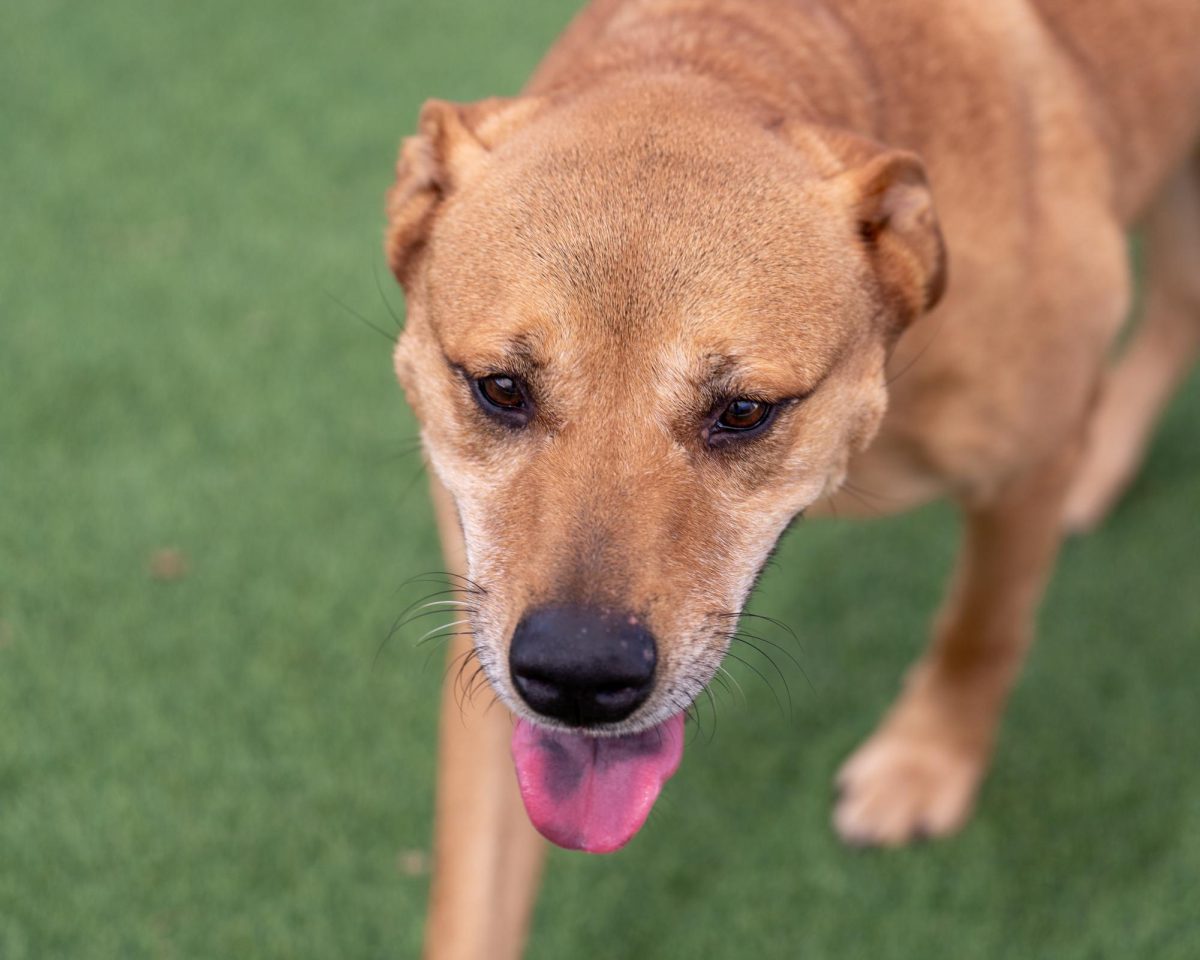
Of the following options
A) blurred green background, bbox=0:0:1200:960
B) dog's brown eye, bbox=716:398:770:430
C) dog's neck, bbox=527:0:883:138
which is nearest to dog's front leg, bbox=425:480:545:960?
blurred green background, bbox=0:0:1200:960

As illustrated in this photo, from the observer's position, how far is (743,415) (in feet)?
6.68

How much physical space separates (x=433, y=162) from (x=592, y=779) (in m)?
1.04

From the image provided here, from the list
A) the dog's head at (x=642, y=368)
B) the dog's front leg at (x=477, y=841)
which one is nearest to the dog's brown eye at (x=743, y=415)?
the dog's head at (x=642, y=368)

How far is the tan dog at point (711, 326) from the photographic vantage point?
1.96 metres

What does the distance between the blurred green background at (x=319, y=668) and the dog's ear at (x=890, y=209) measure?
123 centimetres

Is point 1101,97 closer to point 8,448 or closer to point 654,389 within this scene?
point 654,389

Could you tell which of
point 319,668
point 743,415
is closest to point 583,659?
point 743,415

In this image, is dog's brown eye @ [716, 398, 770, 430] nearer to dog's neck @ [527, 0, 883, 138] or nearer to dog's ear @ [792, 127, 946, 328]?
dog's ear @ [792, 127, 946, 328]

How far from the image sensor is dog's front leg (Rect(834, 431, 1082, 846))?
2963 mm

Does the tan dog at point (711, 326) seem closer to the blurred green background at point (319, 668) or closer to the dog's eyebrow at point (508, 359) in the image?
the dog's eyebrow at point (508, 359)

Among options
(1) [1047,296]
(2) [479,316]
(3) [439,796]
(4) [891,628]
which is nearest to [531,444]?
(2) [479,316]

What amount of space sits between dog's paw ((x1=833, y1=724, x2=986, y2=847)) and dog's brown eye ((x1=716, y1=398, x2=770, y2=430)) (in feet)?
4.78

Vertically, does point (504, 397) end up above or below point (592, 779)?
above

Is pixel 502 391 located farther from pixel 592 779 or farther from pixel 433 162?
pixel 592 779
